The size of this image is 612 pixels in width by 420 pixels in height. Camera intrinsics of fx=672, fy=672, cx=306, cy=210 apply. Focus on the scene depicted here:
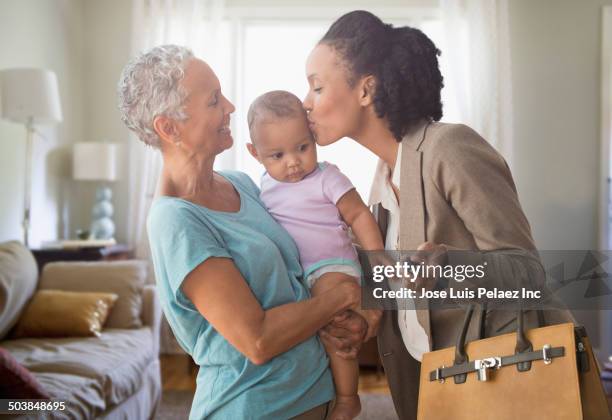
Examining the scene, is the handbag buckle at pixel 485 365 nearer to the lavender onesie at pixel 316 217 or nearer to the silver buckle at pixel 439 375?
the silver buckle at pixel 439 375

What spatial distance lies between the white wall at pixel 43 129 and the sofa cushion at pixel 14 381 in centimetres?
214

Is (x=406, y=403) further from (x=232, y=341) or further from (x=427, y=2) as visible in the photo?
(x=427, y=2)

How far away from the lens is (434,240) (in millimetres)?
1186

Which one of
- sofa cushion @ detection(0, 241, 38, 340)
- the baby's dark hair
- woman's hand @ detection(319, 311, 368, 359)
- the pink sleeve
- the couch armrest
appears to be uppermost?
the baby's dark hair

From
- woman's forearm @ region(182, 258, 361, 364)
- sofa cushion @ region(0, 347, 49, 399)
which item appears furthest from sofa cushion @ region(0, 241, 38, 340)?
woman's forearm @ region(182, 258, 361, 364)

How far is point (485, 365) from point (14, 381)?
5.56 feet

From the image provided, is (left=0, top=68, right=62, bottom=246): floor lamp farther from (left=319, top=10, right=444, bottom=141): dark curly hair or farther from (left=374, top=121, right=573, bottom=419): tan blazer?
(left=374, top=121, right=573, bottom=419): tan blazer

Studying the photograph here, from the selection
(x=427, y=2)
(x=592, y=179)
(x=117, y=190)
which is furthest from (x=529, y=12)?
(x=117, y=190)

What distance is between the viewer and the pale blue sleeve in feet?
3.65

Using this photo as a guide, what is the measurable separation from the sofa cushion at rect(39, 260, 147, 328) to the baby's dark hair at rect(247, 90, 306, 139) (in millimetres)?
2636

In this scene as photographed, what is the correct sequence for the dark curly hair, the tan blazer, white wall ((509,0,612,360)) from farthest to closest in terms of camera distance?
white wall ((509,0,612,360)) < the dark curly hair < the tan blazer

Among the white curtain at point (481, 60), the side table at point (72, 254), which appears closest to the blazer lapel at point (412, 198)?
the side table at point (72, 254)

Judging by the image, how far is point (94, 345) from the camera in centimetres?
322

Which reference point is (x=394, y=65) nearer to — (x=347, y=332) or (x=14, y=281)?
(x=347, y=332)
